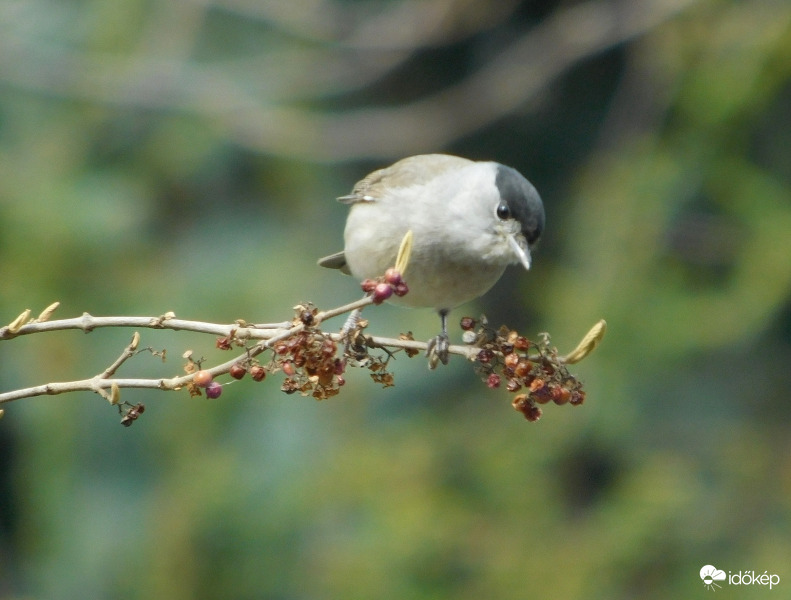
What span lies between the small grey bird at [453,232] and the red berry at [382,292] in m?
1.28

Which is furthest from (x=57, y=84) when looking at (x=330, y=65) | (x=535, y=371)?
(x=535, y=371)

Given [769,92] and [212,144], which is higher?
[212,144]

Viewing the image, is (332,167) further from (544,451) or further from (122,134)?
(544,451)

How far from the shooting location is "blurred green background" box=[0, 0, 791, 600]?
223 inches

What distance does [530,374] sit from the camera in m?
1.95

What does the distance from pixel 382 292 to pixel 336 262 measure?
2.23 metres

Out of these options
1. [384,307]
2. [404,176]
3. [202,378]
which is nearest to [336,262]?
[404,176]

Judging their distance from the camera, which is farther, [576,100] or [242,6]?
[576,100]

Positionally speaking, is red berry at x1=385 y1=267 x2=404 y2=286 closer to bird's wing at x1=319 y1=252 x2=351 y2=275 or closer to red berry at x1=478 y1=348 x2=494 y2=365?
red berry at x1=478 y1=348 x2=494 y2=365

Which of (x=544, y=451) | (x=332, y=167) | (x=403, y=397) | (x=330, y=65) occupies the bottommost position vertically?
(x=544, y=451)

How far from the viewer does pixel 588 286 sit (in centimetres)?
590

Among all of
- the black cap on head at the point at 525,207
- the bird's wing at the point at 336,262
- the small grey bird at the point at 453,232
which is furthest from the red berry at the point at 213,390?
the bird's wing at the point at 336,262

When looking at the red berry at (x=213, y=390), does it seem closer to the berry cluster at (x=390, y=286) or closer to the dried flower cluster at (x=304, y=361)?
the dried flower cluster at (x=304, y=361)

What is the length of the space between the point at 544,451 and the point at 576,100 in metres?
2.57
